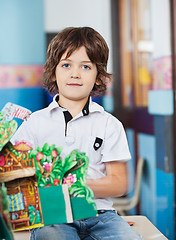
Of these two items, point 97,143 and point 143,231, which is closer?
point 97,143

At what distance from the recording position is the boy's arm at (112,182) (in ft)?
2.65

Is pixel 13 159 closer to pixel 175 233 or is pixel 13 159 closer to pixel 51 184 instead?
pixel 51 184

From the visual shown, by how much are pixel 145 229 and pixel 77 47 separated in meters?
0.57

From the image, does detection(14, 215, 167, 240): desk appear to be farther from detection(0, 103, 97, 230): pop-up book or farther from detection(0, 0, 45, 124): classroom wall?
detection(0, 0, 45, 124): classroom wall

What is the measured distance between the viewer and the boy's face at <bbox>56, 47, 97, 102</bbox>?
85 cm

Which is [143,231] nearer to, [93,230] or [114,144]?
[93,230]

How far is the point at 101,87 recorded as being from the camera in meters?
0.93

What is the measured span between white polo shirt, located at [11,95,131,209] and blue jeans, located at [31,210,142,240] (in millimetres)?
43

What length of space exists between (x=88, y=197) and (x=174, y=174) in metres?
1.72

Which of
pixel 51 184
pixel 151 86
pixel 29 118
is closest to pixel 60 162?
pixel 51 184

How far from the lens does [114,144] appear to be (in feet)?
2.85

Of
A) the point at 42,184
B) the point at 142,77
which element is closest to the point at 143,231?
the point at 42,184

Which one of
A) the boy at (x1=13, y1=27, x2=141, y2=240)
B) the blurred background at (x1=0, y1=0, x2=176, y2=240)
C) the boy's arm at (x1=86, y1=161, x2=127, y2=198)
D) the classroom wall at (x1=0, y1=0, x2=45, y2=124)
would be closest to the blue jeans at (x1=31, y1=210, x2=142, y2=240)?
the boy at (x1=13, y1=27, x2=141, y2=240)

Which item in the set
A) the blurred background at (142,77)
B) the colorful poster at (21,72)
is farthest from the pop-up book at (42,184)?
the blurred background at (142,77)
